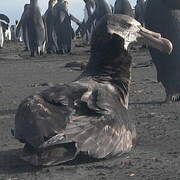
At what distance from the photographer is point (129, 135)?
5375mm

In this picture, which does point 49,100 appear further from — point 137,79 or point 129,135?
point 137,79

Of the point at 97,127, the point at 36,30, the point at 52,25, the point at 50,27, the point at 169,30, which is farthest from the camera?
the point at 50,27

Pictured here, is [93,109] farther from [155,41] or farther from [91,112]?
[155,41]

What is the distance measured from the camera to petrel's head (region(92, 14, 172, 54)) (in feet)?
18.4

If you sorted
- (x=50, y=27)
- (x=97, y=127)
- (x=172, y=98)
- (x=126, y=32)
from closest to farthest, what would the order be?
1. (x=97, y=127)
2. (x=126, y=32)
3. (x=172, y=98)
4. (x=50, y=27)

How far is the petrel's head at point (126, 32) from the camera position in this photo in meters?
5.59

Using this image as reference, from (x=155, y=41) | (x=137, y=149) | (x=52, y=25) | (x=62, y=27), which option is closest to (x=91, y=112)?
(x=137, y=149)

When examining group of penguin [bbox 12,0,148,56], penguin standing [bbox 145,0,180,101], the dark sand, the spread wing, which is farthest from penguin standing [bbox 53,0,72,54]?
the spread wing

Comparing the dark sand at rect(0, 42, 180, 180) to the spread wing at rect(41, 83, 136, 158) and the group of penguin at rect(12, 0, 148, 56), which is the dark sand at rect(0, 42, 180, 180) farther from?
the group of penguin at rect(12, 0, 148, 56)

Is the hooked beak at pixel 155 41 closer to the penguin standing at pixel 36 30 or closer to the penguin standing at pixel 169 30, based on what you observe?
the penguin standing at pixel 169 30

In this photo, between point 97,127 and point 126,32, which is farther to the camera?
point 126,32

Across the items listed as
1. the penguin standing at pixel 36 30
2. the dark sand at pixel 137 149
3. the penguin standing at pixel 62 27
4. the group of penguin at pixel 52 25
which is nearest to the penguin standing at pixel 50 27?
the group of penguin at pixel 52 25

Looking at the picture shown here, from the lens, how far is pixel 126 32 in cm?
567

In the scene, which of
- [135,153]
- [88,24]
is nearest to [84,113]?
[135,153]
